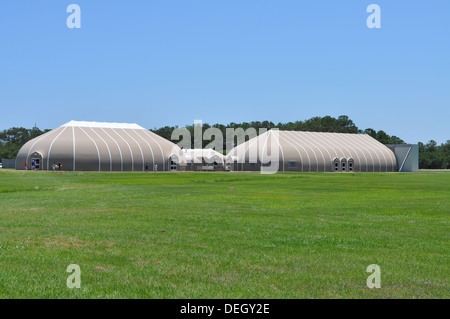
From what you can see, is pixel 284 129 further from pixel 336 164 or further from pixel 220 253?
pixel 220 253

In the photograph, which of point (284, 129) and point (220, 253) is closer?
point (220, 253)

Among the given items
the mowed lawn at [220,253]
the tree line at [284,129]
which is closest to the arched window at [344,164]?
the tree line at [284,129]

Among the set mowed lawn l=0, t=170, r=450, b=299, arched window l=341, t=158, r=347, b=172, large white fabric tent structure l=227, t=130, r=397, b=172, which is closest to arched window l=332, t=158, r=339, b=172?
large white fabric tent structure l=227, t=130, r=397, b=172

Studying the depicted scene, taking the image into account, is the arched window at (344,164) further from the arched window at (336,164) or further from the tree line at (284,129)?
the tree line at (284,129)

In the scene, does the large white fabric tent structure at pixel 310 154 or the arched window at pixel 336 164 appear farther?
the arched window at pixel 336 164

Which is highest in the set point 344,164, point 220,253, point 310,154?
point 310,154

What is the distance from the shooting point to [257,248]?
12.7 m

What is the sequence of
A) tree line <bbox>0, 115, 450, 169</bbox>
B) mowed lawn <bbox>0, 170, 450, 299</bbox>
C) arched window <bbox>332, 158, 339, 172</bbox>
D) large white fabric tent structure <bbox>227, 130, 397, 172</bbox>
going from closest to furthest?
mowed lawn <bbox>0, 170, 450, 299</bbox>, large white fabric tent structure <bbox>227, 130, 397, 172</bbox>, arched window <bbox>332, 158, 339, 172</bbox>, tree line <bbox>0, 115, 450, 169</bbox>

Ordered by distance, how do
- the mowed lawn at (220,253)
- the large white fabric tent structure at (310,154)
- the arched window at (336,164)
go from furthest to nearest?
1. the arched window at (336,164)
2. the large white fabric tent structure at (310,154)
3. the mowed lawn at (220,253)

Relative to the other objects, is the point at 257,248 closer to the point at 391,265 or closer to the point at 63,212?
the point at 391,265

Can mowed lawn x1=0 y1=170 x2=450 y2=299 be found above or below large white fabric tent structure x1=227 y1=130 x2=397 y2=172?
below

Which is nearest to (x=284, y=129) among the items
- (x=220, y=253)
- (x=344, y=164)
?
(x=344, y=164)

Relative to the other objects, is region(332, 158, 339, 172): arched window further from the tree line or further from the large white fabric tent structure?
the tree line
